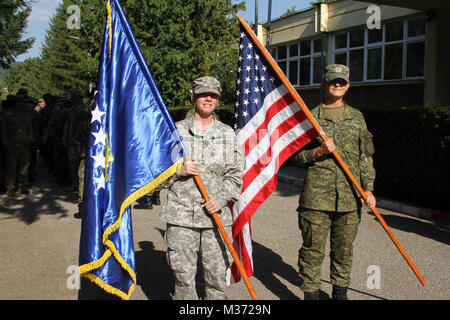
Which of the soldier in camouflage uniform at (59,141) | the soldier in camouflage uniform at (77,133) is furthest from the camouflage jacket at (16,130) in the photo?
the soldier in camouflage uniform at (59,141)

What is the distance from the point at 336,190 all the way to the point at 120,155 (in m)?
1.83

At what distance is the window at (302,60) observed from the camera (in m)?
21.5

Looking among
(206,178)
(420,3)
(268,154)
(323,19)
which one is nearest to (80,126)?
(268,154)

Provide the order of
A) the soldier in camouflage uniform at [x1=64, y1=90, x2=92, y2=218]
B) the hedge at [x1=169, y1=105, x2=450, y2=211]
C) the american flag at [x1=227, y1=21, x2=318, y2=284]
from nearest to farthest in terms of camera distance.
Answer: the american flag at [x1=227, y1=21, x2=318, y2=284], the hedge at [x1=169, y1=105, x2=450, y2=211], the soldier in camouflage uniform at [x1=64, y1=90, x2=92, y2=218]

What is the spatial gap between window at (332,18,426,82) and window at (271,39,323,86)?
152 centimetres

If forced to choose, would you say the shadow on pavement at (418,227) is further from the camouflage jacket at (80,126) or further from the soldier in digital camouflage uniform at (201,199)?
the camouflage jacket at (80,126)

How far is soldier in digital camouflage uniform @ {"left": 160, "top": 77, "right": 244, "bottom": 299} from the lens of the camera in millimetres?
3270

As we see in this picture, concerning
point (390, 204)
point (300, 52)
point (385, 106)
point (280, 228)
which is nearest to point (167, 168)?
point (280, 228)

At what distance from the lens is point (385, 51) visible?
56.8 feet

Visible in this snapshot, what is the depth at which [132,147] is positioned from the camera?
3377mm

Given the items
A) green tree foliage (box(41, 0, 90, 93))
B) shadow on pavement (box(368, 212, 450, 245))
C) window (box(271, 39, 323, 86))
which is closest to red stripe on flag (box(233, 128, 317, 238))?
shadow on pavement (box(368, 212, 450, 245))

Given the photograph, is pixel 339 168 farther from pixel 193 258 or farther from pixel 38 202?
pixel 38 202

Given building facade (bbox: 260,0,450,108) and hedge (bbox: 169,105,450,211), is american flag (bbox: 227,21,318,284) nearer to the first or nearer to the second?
hedge (bbox: 169,105,450,211)

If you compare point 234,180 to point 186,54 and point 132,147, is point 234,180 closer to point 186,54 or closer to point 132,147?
point 132,147
